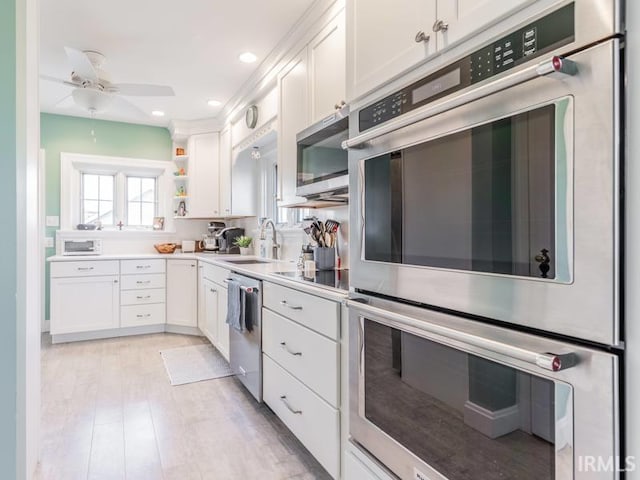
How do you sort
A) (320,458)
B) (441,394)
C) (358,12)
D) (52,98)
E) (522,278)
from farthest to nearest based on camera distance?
(52,98) < (320,458) < (358,12) < (441,394) < (522,278)

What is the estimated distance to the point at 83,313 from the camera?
13.0ft

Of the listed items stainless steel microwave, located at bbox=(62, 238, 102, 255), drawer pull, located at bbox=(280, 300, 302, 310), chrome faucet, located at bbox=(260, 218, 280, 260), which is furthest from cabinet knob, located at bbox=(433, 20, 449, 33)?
stainless steel microwave, located at bbox=(62, 238, 102, 255)

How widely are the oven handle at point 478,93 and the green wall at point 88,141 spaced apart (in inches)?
175

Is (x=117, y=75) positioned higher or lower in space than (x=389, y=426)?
higher

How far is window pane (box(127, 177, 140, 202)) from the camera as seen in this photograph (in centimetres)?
488

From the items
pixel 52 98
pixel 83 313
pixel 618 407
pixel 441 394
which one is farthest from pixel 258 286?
pixel 52 98

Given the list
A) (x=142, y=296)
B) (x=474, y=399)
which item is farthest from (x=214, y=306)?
(x=474, y=399)

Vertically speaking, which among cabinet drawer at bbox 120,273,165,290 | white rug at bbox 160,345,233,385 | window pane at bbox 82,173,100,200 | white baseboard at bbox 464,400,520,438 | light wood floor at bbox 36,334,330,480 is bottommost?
light wood floor at bbox 36,334,330,480

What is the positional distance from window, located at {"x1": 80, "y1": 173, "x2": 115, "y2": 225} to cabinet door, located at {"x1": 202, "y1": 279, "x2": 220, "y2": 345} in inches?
74.8

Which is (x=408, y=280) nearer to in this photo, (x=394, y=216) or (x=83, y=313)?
(x=394, y=216)

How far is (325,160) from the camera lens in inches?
77.5

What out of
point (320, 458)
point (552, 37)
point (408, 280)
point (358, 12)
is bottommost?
point (320, 458)

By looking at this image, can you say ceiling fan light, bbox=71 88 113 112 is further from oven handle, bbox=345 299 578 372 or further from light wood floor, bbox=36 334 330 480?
oven handle, bbox=345 299 578 372

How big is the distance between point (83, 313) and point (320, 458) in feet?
11.3
